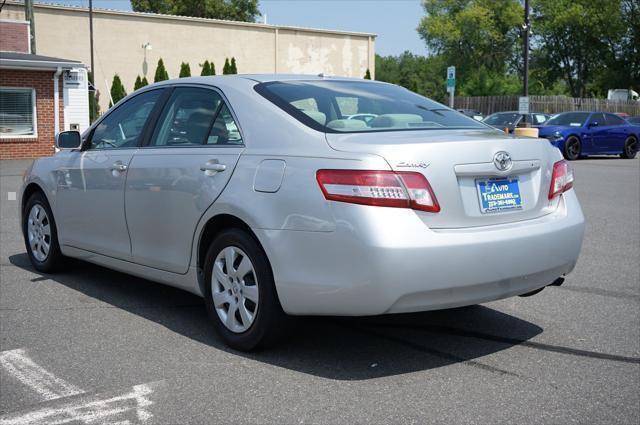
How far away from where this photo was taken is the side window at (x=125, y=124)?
226 inches

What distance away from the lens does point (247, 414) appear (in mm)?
3695

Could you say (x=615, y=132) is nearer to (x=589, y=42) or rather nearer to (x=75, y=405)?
(x=75, y=405)

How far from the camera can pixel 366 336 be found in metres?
4.98

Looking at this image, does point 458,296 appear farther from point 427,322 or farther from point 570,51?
point 570,51

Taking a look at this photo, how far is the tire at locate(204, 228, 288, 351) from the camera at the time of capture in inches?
173

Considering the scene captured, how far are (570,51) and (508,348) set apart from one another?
7341cm

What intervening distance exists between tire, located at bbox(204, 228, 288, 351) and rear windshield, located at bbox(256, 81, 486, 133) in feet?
2.64

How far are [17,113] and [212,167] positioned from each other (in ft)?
71.4

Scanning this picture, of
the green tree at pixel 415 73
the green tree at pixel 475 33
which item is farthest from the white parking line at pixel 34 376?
the green tree at pixel 415 73

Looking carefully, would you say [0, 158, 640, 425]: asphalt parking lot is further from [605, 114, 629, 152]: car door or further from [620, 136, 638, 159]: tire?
[620, 136, 638, 159]: tire

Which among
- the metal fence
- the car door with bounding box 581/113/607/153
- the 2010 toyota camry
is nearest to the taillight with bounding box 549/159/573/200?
the 2010 toyota camry

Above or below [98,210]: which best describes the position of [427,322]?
below

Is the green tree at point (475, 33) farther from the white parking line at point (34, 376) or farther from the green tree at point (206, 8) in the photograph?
the white parking line at point (34, 376)

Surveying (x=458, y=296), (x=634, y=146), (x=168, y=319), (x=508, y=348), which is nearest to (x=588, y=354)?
(x=508, y=348)
